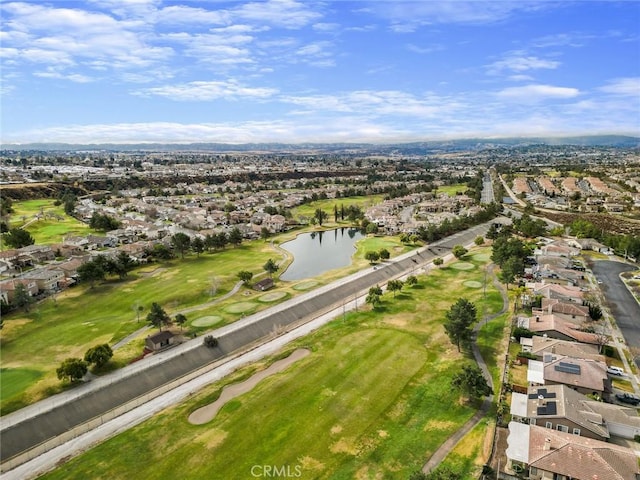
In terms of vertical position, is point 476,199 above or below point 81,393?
above

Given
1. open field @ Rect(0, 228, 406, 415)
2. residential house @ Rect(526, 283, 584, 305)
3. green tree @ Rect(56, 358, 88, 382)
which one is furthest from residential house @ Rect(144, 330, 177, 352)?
residential house @ Rect(526, 283, 584, 305)

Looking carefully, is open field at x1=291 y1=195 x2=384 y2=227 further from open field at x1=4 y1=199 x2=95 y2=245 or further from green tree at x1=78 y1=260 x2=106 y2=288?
green tree at x1=78 y1=260 x2=106 y2=288

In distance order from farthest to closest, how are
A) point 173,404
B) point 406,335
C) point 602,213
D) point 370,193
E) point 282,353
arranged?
point 370,193
point 602,213
point 406,335
point 282,353
point 173,404

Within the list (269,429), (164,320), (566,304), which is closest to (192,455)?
(269,429)

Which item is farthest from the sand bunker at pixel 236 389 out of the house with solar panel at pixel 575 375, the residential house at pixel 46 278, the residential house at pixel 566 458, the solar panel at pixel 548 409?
the residential house at pixel 46 278

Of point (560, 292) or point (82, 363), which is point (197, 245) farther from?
point (560, 292)

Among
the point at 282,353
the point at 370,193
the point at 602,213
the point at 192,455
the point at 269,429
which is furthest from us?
the point at 370,193

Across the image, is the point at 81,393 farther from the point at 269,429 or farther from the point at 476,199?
the point at 476,199
